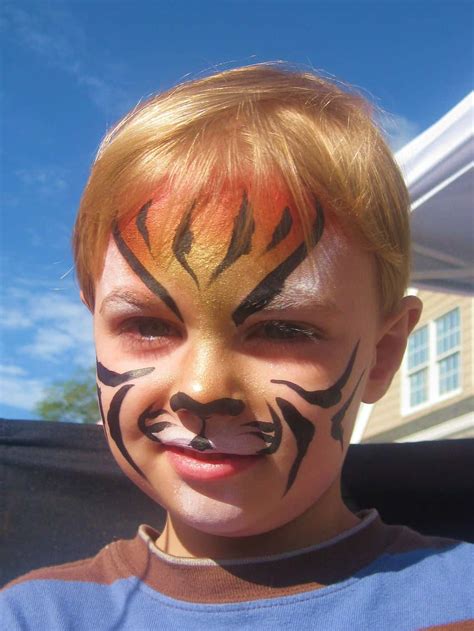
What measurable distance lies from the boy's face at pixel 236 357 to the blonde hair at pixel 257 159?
2.1 inches

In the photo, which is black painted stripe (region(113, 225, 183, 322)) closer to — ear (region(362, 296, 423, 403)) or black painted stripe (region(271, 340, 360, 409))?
black painted stripe (region(271, 340, 360, 409))

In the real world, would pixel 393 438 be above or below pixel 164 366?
above

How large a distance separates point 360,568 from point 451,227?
196 cm

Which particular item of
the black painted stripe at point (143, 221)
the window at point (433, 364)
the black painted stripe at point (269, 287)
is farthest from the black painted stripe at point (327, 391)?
the window at point (433, 364)

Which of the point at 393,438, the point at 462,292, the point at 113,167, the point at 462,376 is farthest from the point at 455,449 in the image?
the point at 393,438

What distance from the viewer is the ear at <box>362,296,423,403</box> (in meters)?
1.68

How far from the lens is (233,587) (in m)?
1.54

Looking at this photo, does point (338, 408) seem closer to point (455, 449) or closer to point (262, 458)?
point (262, 458)

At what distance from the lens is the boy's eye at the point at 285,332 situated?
1433mm

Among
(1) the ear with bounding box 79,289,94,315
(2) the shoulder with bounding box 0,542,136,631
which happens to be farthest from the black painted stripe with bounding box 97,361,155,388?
(2) the shoulder with bounding box 0,542,136,631

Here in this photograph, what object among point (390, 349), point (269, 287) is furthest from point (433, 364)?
point (269, 287)

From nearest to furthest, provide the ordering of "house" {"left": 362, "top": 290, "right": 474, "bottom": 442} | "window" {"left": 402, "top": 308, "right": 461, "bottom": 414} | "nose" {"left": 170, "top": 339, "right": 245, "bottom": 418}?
"nose" {"left": 170, "top": 339, "right": 245, "bottom": 418} < "house" {"left": 362, "top": 290, "right": 474, "bottom": 442} < "window" {"left": 402, "top": 308, "right": 461, "bottom": 414}

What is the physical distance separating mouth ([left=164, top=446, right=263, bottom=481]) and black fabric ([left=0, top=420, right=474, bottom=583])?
77cm

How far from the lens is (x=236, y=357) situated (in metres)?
1.40
